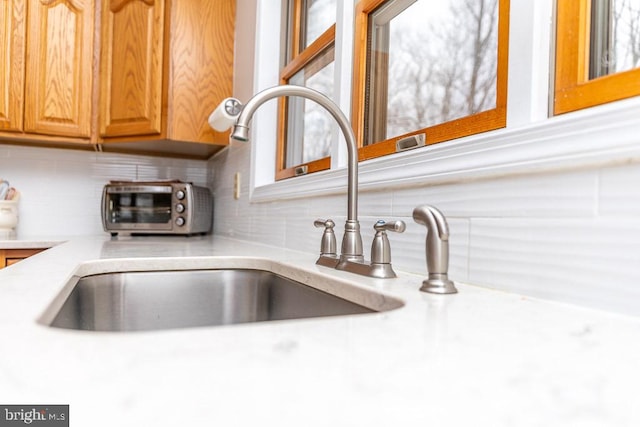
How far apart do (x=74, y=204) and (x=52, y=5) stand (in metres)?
1.01

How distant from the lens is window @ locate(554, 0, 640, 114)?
2.04 ft

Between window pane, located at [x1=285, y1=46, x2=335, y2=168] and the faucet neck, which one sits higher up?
window pane, located at [x1=285, y1=46, x2=335, y2=168]

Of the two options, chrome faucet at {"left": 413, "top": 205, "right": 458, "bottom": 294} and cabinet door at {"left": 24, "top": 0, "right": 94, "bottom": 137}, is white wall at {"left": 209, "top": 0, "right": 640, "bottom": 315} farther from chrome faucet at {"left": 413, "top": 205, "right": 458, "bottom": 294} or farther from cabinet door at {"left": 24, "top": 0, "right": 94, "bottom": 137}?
cabinet door at {"left": 24, "top": 0, "right": 94, "bottom": 137}

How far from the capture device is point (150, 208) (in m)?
2.15

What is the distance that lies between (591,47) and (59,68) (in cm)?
225

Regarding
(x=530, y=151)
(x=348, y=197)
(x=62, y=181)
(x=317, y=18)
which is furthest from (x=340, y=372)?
(x=62, y=181)

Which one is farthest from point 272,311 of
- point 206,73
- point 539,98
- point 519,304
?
point 206,73

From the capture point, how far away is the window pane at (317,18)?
5.15 ft

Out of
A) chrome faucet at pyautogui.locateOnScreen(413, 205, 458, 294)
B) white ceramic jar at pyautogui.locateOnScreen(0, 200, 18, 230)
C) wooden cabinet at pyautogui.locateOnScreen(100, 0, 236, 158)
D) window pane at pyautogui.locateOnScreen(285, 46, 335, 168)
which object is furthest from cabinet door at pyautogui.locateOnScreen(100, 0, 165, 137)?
chrome faucet at pyautogui.locateOnScreen(413, 205, 458, 294)

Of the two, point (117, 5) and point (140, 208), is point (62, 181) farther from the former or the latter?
point (117, 5)

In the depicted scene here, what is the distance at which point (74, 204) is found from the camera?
8.17ft

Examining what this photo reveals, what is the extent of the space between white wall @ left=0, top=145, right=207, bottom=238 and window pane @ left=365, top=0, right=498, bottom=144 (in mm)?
1801

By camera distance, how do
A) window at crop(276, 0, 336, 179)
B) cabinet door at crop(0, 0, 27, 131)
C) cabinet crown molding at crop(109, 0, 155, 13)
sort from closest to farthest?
window at crop(276, 0, 336, 179)
cabinet door at crop(0, 0, 27, 131)
cabinet crown molding at crop(109, 0, 155, 13)

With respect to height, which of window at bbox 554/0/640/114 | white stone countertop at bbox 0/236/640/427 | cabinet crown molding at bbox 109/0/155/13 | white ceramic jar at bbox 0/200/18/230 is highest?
cabinet crown molding at bbox 109/0/155/13
